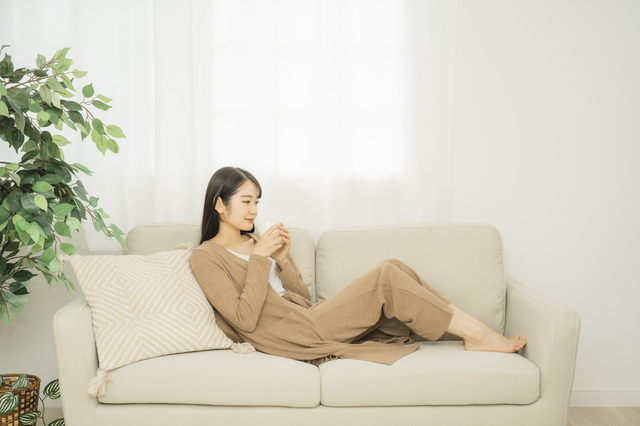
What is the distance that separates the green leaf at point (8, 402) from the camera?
1646 mm

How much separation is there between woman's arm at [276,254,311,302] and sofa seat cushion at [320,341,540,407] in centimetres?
48

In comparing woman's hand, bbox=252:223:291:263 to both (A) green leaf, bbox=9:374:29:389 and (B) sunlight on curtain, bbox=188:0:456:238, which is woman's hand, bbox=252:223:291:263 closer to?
(B) sunlight on curtain, bbox=188:0:456:238

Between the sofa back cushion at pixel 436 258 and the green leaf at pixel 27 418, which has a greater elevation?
the sofa back cushion at pixel 436 258

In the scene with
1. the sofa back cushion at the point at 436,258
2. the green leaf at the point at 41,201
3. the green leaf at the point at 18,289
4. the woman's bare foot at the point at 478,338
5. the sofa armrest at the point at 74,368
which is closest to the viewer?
the green leaf at the point at 41,201

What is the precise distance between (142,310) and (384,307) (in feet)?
2.95

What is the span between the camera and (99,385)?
4.99ft

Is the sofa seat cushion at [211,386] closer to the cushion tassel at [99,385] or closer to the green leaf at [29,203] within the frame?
the cushion tassel at [99,385]

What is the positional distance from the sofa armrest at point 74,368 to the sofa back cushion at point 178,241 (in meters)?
0.57

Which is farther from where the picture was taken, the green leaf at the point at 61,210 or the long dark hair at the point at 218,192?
the long dark hair at the point at 218,192

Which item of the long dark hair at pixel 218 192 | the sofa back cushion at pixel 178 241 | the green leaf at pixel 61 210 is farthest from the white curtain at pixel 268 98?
the green leaf at pixel 61 210

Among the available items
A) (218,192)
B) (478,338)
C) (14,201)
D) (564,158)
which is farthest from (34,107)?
(564,158)

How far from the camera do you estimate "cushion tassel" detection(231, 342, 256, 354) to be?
172 cm

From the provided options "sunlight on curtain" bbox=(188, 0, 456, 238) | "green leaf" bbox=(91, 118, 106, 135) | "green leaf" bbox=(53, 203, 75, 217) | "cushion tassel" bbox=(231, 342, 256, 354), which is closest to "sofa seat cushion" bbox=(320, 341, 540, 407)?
"cushion tassel" bbox=(231, 342, 256, 354)

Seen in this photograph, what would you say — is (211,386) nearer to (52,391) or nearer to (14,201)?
(52,391)
